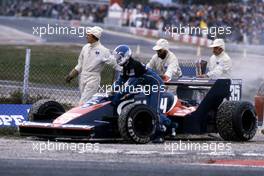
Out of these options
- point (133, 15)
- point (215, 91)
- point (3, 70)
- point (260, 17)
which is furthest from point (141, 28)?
point (215, 91)

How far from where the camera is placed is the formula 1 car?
1349 cm

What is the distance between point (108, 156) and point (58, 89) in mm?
7610

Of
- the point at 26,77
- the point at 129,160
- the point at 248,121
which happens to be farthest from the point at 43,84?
the point at 129,160

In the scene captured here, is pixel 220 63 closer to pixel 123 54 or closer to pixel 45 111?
pixel 123 54

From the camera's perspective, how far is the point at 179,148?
13055 mm

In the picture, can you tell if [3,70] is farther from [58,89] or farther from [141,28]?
[141,28]

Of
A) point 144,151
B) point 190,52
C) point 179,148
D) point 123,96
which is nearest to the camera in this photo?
point 144,151

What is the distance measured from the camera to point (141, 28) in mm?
60844

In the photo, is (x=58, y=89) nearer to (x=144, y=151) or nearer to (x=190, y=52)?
(x=144, y=151)

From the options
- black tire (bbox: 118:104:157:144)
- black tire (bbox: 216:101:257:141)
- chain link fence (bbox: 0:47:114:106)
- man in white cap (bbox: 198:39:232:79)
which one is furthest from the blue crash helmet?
chain link fence (bbox: 0:47:114:106)

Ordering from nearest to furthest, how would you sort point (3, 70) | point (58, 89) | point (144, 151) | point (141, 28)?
point (144, 151)
point (58, 89)
point (3, 70)
point (141, 28)

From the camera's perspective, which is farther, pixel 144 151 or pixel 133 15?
pixel 133 15

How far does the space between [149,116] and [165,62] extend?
2.14 m

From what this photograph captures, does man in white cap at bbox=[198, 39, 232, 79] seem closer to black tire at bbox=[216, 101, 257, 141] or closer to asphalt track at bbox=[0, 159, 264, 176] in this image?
black tire at bbox=[216, 101, 257, 141]
